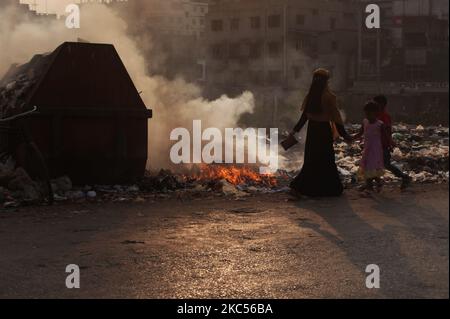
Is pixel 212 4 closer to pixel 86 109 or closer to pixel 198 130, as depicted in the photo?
pixel 198 130

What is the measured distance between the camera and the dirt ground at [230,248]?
4.23 meters

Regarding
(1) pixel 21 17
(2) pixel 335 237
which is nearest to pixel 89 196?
(2) pixel 335 237

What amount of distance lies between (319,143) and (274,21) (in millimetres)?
43893

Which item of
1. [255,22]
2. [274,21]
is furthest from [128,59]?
[255,22]

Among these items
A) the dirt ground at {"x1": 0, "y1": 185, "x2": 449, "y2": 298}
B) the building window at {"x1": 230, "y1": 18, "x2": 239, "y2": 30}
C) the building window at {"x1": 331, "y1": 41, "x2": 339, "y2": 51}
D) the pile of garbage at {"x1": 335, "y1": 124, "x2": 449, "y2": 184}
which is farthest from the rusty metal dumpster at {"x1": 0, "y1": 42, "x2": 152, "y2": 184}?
the building window at {"x1": 230, "y1": 18, "x2": 239, "y2": 30}

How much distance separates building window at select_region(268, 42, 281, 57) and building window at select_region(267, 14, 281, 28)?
148cm

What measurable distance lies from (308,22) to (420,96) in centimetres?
1232

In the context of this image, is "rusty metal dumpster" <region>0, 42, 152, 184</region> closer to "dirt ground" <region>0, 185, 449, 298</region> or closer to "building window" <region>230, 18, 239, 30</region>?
"dirt ground" <region>0, 185, 449, 298</region>

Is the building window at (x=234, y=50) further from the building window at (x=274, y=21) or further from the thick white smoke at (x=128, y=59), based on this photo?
the thick white smoke at (x=128, y=59)

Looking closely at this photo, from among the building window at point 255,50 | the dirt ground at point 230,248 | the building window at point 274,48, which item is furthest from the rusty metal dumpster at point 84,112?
the building window at point 255,50

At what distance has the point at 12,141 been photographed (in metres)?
9.34

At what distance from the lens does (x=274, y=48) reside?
50.6 meters

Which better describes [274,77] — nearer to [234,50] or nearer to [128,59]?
[234,50]

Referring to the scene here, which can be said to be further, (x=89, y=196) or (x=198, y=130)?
(x=198, y=130)
